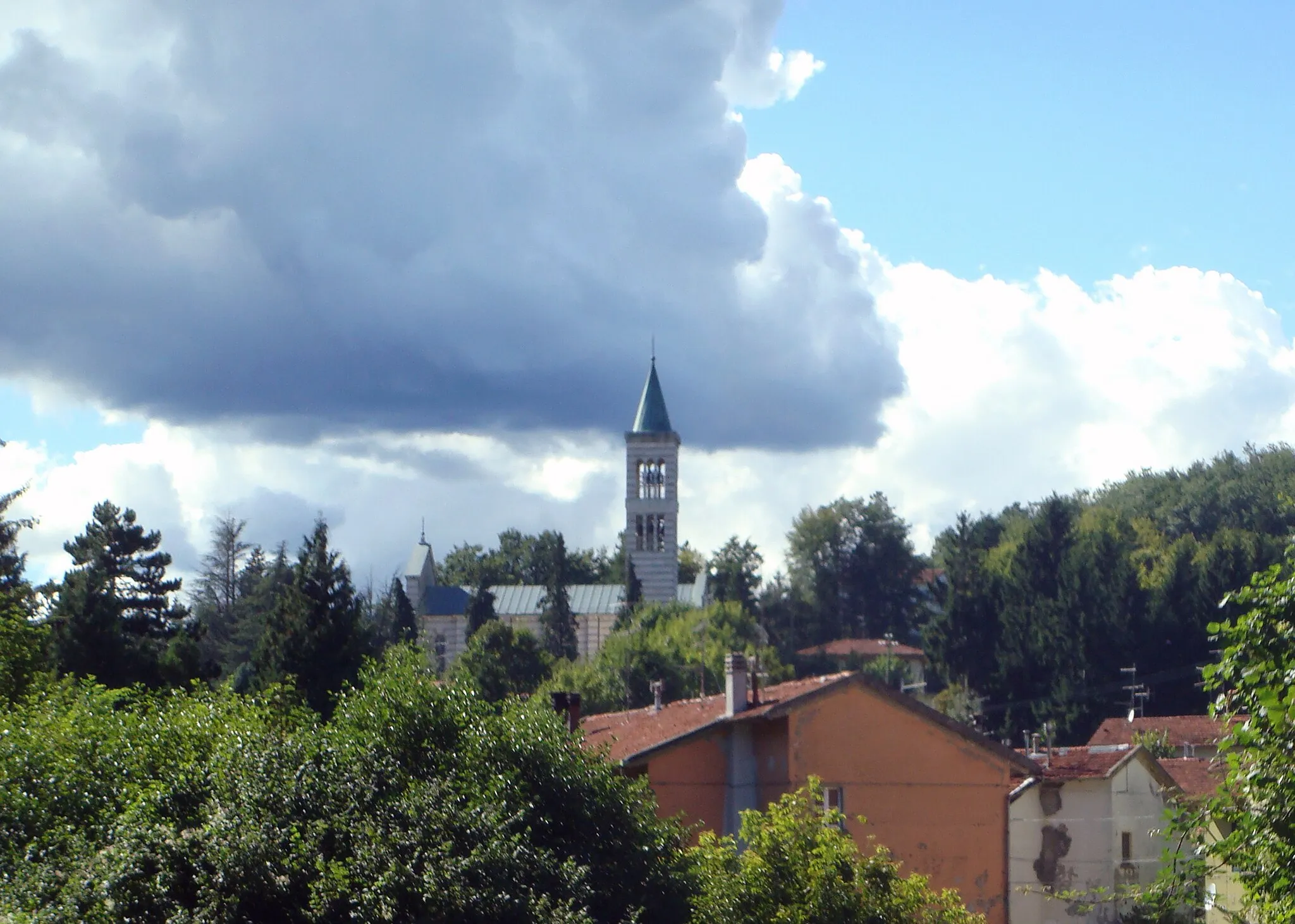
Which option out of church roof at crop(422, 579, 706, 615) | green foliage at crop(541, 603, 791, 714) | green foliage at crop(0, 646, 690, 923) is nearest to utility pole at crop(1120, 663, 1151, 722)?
green foliage at crop(541, 603, 791, 714)

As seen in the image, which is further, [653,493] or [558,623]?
[653,493]

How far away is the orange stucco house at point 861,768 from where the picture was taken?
94.1 ft

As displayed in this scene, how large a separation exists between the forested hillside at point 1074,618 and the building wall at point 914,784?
35089 mm

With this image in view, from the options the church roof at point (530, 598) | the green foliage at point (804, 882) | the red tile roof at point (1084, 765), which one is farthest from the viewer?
the church roof at point (530, 598)

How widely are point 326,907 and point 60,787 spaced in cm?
408

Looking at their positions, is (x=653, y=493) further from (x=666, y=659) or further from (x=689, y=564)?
(x=666, y=659)

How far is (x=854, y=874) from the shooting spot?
57.0 feet

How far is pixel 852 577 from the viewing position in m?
113

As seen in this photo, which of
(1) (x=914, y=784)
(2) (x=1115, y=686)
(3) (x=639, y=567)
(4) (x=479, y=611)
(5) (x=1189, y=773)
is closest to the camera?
(1) (x=914, y=784)

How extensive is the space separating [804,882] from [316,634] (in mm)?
22621

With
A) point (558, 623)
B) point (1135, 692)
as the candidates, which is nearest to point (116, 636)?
point (1135, 692)

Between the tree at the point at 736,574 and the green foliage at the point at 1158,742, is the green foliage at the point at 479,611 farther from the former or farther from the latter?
the green foliage at the point at 1158,742

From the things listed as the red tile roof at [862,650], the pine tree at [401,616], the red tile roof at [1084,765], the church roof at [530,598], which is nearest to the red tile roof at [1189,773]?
the red tile roof at [1084,765]

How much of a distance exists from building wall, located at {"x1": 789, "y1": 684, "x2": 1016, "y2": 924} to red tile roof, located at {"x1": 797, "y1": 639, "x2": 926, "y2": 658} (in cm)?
6635
